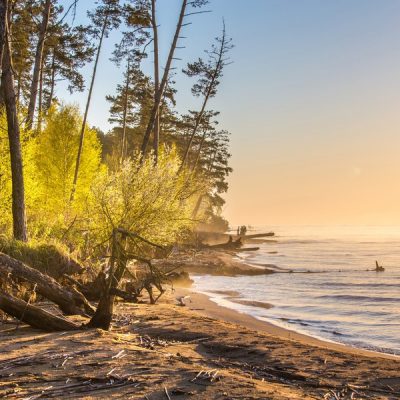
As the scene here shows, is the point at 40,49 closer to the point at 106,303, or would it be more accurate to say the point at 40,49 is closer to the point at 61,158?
the point at 61,158

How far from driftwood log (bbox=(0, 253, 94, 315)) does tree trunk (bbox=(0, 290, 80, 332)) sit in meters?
1.05

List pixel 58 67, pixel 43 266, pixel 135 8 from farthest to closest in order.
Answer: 1. pixel 58 67
2. pixel 135 8
3. pixel 43 266

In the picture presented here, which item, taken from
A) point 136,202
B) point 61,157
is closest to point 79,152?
point 61,157

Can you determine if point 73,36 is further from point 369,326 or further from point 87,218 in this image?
point 369,326

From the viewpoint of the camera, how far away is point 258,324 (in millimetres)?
13562

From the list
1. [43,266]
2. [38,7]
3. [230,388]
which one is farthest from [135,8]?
[230,388]


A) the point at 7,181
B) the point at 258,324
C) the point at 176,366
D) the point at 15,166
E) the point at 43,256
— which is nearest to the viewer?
the point at 176,366

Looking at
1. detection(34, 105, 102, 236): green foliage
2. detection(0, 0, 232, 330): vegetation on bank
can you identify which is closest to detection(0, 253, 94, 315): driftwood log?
detection(0, 0, 232, 330): vegetation on bank

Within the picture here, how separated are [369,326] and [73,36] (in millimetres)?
21309

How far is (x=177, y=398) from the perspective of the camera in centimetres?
464

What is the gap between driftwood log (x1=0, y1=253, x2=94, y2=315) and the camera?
8.86 meters

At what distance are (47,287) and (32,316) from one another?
127 centimetres

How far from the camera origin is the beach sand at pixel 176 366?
489 cm

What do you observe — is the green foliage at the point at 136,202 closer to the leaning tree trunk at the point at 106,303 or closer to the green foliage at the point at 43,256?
the green foliage at the point at 43,256
